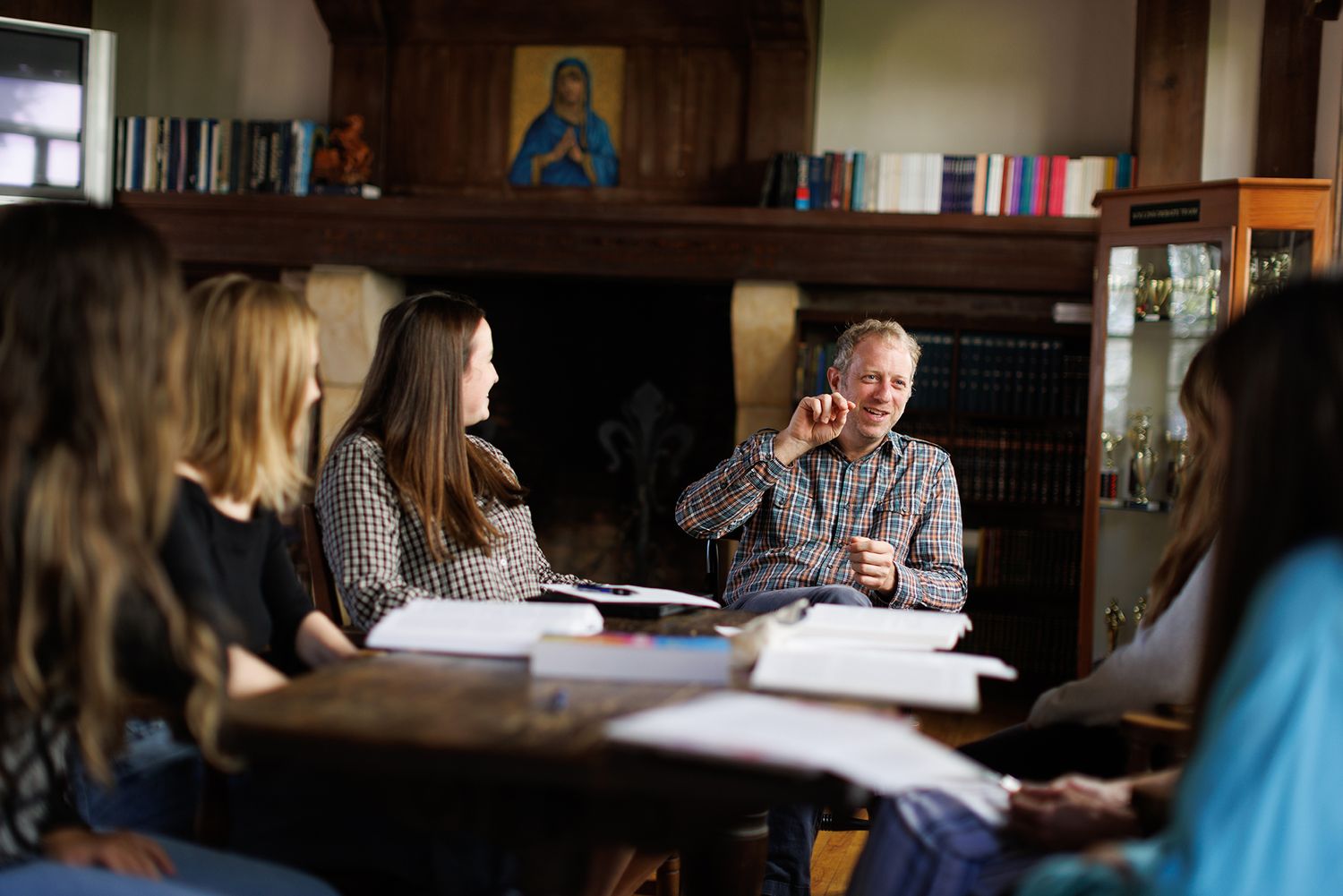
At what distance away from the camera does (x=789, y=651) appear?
1.49 meters

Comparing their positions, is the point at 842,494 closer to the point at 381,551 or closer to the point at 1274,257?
the point at 381,551

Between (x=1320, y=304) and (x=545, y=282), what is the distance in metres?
4.44

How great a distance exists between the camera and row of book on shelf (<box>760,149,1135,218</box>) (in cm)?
467

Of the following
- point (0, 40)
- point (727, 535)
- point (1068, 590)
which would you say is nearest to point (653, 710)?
point (727, 535)

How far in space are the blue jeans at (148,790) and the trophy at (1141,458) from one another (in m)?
3.62

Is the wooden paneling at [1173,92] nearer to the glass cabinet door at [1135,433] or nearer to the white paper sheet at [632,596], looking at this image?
the glass cabinet door at [1135,433]

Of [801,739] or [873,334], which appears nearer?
[801,739]

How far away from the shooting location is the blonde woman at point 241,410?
1513 millimetres

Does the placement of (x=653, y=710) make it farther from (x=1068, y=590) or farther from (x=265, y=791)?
(x=1068, y=590)

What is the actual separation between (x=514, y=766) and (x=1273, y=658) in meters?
0.62

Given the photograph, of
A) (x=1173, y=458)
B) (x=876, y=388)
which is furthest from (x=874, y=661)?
(x=1173, y=458)

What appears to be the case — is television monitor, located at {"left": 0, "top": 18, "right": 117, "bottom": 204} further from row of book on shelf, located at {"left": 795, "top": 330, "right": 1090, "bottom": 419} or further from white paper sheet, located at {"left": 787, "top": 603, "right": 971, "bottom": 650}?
white paper sheet, located at {"left": 787, "top": 603, "right": 971, "bottom": 650}

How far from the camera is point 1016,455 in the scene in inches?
190

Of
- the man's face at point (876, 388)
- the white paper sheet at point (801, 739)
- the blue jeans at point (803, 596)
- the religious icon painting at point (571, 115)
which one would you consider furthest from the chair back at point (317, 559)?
the religious icon painting at point (571, 115)
